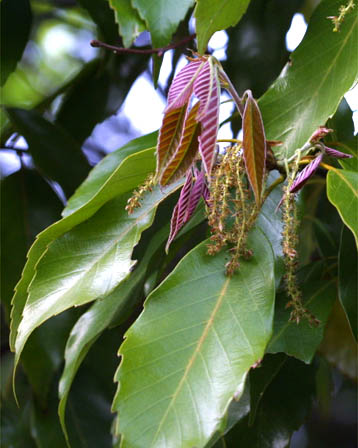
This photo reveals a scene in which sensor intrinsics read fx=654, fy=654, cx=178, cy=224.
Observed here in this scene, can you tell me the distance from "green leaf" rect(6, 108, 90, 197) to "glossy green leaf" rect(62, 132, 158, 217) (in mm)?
264

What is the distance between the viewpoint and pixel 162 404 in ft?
1.51

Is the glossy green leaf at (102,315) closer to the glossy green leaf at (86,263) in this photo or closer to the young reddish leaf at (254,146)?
the glossy green leaf at (86,263)

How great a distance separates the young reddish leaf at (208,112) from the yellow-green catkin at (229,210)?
4 cm

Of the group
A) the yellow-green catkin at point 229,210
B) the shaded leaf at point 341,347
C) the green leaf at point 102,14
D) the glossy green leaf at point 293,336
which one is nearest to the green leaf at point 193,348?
the yellow-green catkin at point 229,210

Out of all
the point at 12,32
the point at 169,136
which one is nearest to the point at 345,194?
the point at 169,136

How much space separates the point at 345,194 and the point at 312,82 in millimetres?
168

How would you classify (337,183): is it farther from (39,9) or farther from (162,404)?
(39,9)

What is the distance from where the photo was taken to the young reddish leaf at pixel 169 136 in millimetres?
464

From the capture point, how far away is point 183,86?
1.53 ft

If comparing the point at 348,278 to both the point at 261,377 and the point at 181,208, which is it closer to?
the point at 261,377

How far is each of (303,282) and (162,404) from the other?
13.7 inches

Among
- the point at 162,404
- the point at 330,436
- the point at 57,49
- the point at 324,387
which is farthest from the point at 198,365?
the point at 57,49

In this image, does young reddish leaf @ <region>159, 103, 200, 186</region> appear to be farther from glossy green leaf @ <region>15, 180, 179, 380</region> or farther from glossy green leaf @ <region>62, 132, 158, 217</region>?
glossy green leaf @ <region>62, 132, 158, 217</region>

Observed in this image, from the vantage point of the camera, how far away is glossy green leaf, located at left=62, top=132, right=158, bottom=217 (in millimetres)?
667
